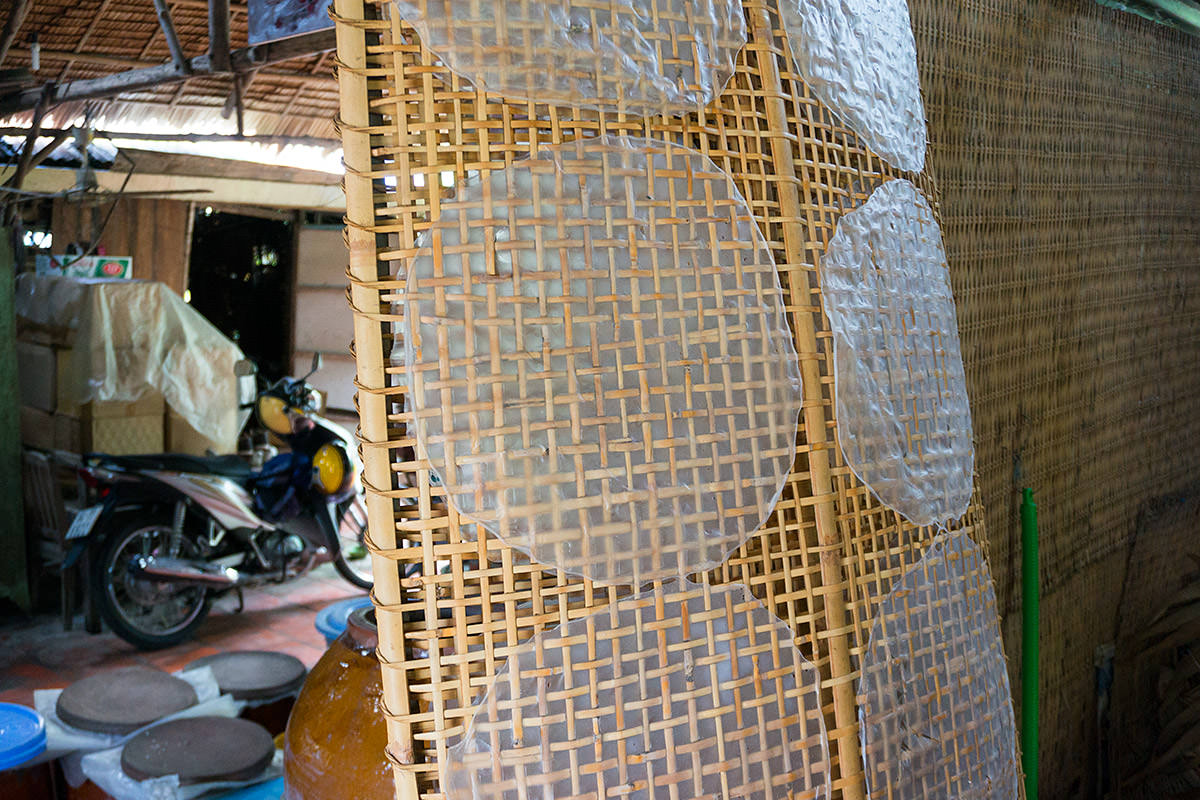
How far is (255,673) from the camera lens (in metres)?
2.53

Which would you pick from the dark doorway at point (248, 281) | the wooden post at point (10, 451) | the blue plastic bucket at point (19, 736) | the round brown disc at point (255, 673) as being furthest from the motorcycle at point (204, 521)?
the dark doorway at point (248, 281)

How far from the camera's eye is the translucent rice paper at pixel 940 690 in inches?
39.6

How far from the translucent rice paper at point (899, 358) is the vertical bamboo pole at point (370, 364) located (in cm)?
51

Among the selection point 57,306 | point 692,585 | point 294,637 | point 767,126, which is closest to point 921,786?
point 692,585

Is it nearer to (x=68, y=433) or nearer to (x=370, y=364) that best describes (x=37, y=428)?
(x=68, y=433)

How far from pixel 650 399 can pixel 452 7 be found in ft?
1.39

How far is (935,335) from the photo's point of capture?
3.91 feet

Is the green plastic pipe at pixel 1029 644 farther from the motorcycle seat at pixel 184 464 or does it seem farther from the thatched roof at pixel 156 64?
the motorcycle seat at pixel 184 464

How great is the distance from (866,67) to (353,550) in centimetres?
472

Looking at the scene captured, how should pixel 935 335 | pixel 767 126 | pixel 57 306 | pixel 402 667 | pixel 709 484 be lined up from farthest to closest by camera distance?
pixel 57 306
pixel 935 335
pixel 767 126
pixel 709 484
pixel 402 667

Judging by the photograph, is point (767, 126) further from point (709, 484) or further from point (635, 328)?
point (709, 484)

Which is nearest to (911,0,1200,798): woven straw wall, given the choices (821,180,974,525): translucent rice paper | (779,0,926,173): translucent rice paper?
(779,0,926,173): translucent rice paper

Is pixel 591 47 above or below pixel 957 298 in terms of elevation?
above

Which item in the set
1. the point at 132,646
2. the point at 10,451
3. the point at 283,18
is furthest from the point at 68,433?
the point at 283,18
